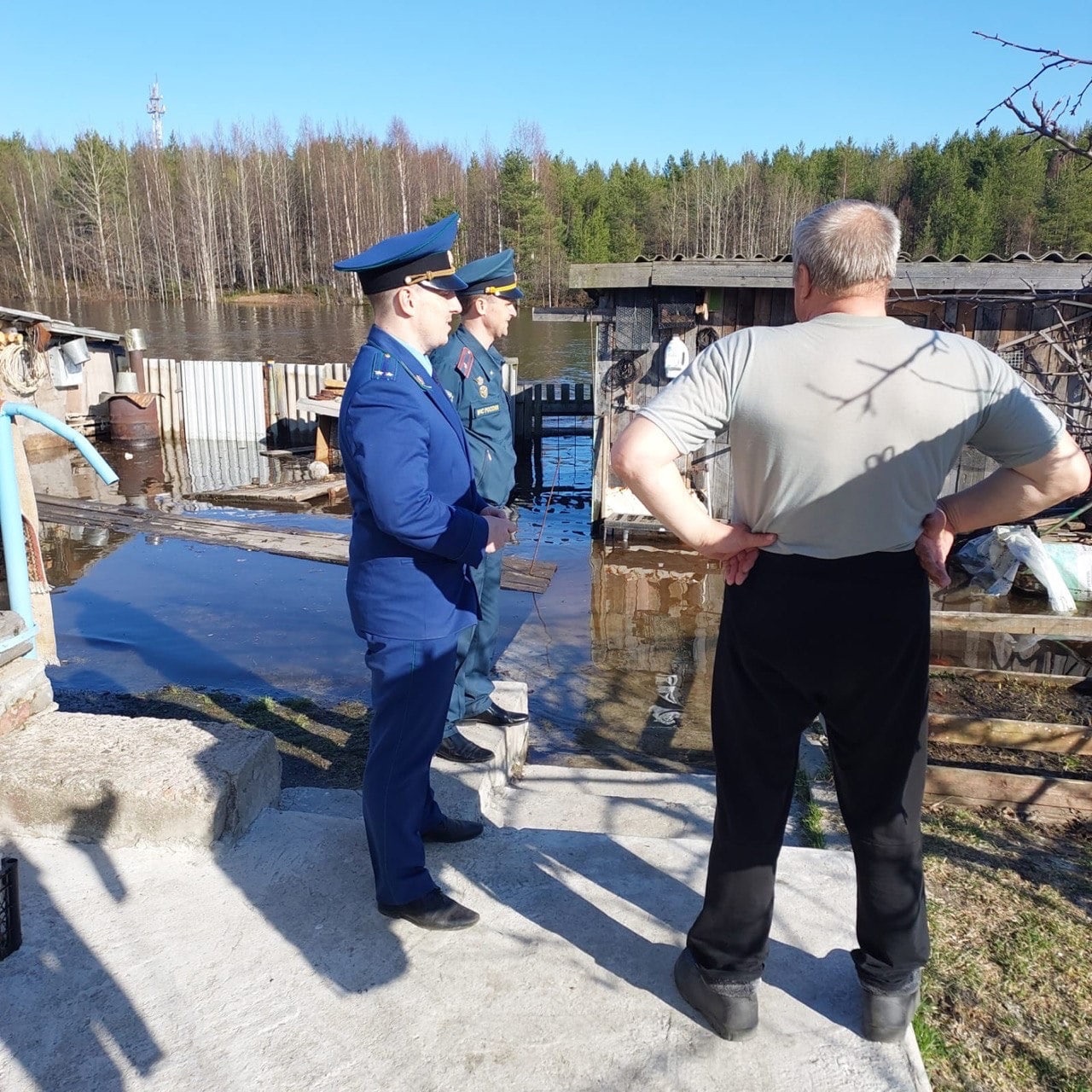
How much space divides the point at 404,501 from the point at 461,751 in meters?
1.51

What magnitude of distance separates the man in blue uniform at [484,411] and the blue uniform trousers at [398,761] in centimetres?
122

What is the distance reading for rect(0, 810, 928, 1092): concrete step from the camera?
6.53 ft

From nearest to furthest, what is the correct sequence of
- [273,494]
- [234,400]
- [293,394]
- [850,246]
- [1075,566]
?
[850,246], [1075,566], [273,494], [293,394], [234,400]

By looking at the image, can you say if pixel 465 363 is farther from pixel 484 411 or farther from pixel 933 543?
pixel 933 543

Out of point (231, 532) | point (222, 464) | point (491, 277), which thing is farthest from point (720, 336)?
point (222, 464)

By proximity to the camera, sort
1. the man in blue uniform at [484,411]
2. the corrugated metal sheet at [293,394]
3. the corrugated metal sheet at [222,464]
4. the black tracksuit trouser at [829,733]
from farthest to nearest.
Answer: the corrugated metal sheet at [293,394] → the corrugated metal sheet at [222,464] → the man in blue uniform at [484,411] → the black tracksuit trouser at [829,733]

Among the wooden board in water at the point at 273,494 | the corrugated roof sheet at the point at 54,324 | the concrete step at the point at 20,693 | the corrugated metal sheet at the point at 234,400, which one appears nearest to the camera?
the concrete step at the point at 20,693

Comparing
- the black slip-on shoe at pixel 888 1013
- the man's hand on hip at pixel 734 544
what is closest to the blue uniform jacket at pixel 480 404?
the man's hand on hip at pixel 734 544

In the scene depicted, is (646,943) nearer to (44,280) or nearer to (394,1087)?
(394,1087)

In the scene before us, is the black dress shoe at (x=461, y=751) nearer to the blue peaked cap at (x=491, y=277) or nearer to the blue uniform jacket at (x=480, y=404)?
the blue uniform jacket at (x=480, y=404)

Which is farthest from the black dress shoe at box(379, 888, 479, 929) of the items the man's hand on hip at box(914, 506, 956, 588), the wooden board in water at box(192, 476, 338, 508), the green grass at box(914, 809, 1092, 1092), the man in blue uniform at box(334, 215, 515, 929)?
the wooden board in water at box(192, 476, 338, 508)

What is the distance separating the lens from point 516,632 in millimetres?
8375

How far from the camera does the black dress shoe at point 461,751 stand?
3.50 metres

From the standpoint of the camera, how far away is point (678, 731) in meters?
5.92
